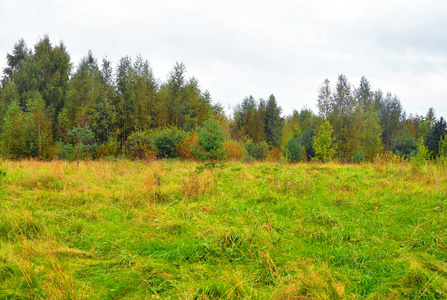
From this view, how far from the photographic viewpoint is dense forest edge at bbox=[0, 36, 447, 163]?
2250 centimetres

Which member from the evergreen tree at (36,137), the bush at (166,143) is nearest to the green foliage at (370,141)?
the bush at (166,143)

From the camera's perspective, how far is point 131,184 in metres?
6.95

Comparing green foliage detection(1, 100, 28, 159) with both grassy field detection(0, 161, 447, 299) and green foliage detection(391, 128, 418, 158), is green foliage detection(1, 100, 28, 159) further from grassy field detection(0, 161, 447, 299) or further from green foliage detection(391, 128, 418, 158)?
green foliage detection(391, 128, 418, 158)

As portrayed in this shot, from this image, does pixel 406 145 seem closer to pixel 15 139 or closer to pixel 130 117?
pixel 130 117

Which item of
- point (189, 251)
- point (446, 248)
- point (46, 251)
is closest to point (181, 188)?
point (189, 251)

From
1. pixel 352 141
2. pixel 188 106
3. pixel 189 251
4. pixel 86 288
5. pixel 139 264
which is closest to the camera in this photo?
pixel 86 288

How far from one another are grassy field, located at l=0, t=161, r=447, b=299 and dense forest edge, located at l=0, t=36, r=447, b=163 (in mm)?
12828

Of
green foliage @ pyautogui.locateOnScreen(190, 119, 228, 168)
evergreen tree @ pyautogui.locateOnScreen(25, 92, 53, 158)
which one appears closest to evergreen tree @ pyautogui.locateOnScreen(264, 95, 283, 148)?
evergreen tree @ pyautogui.locateOnScreen(25, 92, 53, 158)

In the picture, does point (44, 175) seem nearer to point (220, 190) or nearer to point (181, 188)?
point (181, 188)

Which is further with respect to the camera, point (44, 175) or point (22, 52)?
point (22, 52)

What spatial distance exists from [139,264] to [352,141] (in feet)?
111

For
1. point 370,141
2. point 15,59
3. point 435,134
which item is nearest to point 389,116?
point 370,141

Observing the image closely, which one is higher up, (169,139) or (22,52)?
(22,52)

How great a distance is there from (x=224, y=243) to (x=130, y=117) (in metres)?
26.2
